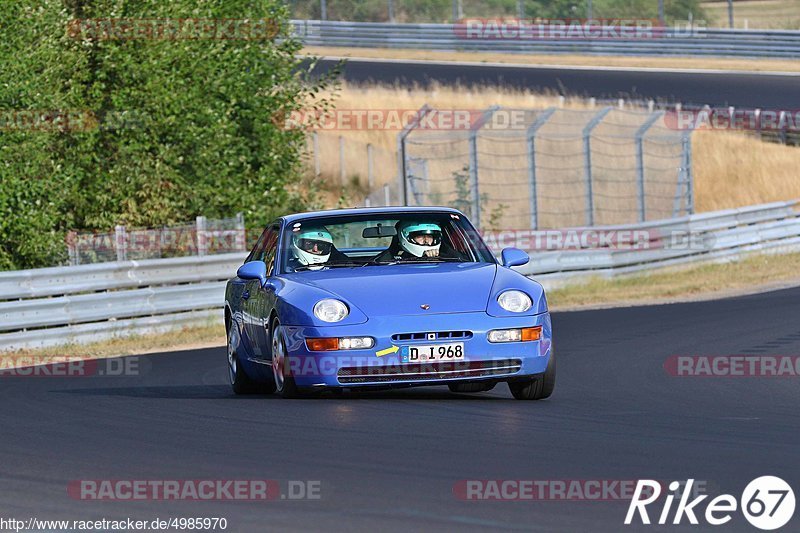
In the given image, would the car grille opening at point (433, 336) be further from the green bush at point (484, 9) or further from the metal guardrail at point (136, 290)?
the green bush at point (484, 9)

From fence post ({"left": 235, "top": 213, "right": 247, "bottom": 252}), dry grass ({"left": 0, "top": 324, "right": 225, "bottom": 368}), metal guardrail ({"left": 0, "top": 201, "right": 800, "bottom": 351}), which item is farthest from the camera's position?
fence post ({"left": 235, "top": 213, "right": 247, "bottom": 252})

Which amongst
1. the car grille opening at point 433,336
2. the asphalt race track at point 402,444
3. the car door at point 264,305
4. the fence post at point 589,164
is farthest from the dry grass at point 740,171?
the car grille opening at point 433,336

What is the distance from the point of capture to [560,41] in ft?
173

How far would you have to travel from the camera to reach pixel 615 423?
29.1ft

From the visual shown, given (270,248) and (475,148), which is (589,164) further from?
(270,248)

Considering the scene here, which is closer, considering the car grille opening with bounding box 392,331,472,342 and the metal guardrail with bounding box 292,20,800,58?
the car grille opening with bounding box 392,331,472,342

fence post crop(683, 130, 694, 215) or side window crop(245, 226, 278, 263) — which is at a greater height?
side window crop(245, 226, 278, 263)

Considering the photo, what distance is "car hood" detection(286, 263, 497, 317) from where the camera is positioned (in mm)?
9898

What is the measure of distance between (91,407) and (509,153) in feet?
87.2

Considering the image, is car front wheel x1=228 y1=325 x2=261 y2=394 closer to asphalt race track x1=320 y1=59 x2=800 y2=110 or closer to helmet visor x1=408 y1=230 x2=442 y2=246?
helmet visor x1=408 y1=230 x2=442 y2=246

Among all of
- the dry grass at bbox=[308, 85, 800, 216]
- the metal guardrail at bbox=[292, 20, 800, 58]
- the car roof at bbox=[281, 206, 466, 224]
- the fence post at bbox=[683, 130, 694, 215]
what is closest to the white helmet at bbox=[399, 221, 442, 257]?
the car roof at bbox=[281, 206, 466, 224]

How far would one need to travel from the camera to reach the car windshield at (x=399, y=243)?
1109 centimetres

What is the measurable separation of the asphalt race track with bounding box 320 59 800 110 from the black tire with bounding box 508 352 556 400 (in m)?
32.4

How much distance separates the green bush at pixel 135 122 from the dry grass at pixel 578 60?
23.4m
